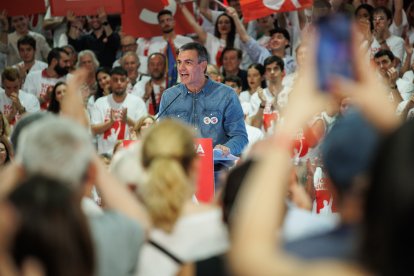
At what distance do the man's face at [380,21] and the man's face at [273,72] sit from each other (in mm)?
1203

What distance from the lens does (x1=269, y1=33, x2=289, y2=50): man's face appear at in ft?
38.6

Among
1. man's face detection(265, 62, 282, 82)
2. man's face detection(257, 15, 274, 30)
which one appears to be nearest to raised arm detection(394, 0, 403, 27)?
man's face detection(265, 62, 282, 82)

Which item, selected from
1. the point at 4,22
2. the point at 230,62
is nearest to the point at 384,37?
the point at 230,62

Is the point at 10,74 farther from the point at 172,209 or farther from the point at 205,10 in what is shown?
the point at 172,209

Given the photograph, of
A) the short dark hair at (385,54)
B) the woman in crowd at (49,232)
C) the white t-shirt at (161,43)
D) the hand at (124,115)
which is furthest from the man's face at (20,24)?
the woman in crowd at (49,232)

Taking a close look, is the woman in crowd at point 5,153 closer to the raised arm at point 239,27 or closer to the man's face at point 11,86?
the man's face at point 11,86

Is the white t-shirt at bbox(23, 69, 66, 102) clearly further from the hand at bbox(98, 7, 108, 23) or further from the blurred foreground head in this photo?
the blurred foreground head

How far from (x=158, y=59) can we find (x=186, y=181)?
8.47m

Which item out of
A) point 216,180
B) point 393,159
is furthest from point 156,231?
point 216,180

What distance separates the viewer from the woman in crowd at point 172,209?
10.5ft

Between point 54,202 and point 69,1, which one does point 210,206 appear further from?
point 69,1

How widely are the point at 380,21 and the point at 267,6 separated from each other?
137 cm

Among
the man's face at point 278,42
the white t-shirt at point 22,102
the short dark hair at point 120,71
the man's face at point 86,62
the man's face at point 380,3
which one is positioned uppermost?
the man's face at point 380,3

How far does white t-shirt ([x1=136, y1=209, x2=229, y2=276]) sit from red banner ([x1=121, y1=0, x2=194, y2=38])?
358 inches
